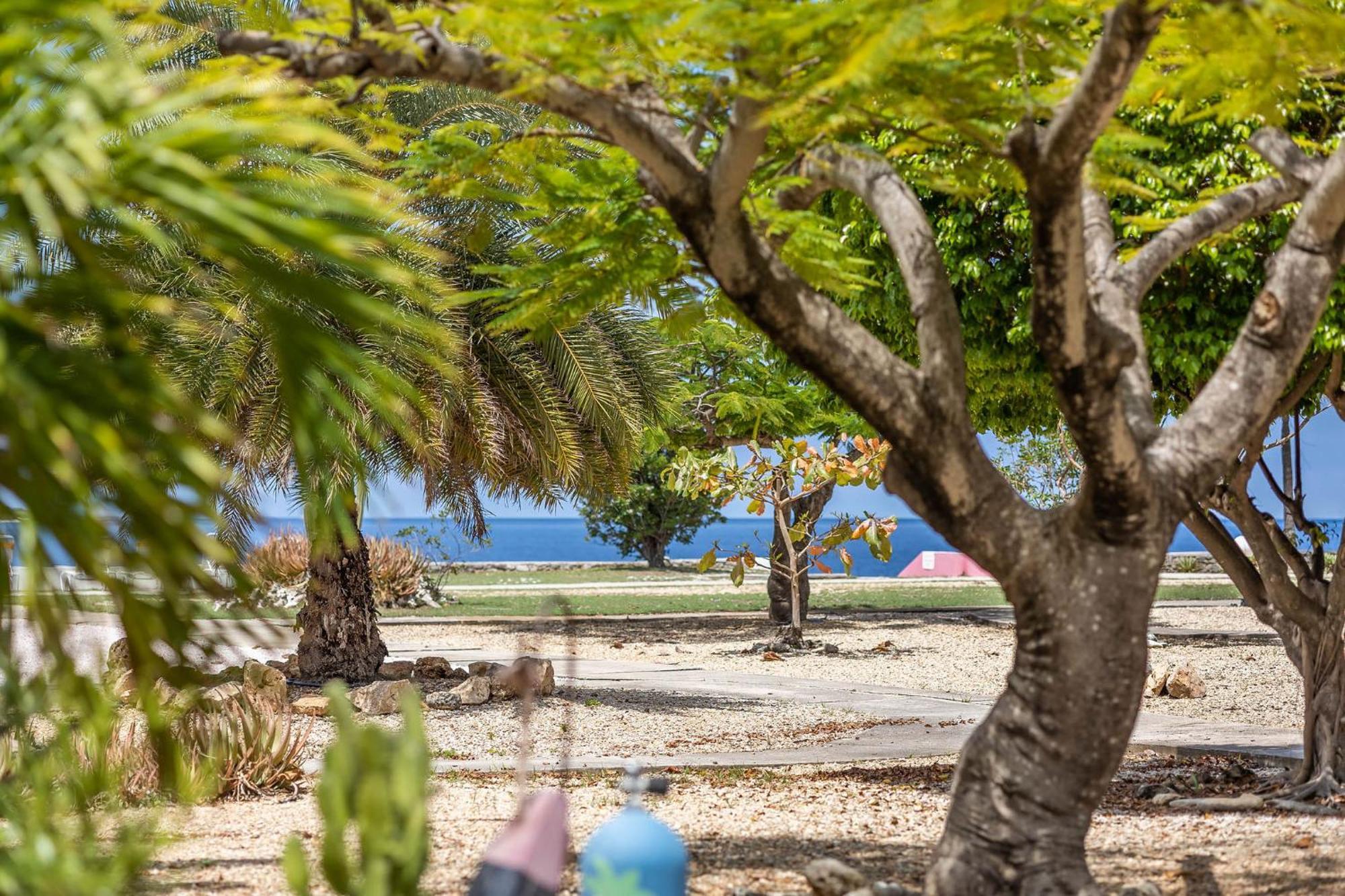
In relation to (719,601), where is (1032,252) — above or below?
above

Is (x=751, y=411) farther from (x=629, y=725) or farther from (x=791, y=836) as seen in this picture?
(x=791, y=836)

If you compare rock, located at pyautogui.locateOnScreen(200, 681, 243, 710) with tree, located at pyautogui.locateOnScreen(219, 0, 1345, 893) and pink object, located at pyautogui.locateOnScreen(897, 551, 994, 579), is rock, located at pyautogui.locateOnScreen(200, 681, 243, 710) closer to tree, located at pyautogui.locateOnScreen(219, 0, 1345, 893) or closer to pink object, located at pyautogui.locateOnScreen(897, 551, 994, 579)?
tree, located at pyautogui.locateOnScreen(219, 0, 1345, 893)

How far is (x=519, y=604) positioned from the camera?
89.0 ft

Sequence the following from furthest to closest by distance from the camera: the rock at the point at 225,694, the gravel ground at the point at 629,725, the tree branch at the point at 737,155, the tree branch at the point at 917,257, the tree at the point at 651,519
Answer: the tree at the point at 651,519 → the gravel ground at the point at 629,725 → the rock at the point at 225,694 → the tree branch at the point at 917,257 → the tree branch at the point at 737,155

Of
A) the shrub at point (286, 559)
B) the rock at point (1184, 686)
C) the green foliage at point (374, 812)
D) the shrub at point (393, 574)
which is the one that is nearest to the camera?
the green foliage at point (374, 812)

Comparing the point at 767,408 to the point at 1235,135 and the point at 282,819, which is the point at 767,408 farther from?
the point at 282,819

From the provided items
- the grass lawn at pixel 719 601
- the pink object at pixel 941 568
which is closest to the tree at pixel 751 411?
the grass lawn at pixel 719 601

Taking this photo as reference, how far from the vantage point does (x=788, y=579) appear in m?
19.8

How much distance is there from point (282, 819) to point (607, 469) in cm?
716

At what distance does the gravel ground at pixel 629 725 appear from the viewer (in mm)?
10289

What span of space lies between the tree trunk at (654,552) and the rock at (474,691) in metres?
32.9

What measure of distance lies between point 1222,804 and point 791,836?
9.29 feet

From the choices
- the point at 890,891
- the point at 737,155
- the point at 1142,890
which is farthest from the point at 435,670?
the point at 737,155

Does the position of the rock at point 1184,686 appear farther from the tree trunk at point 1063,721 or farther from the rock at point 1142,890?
the tree trunk at point 1063,721
